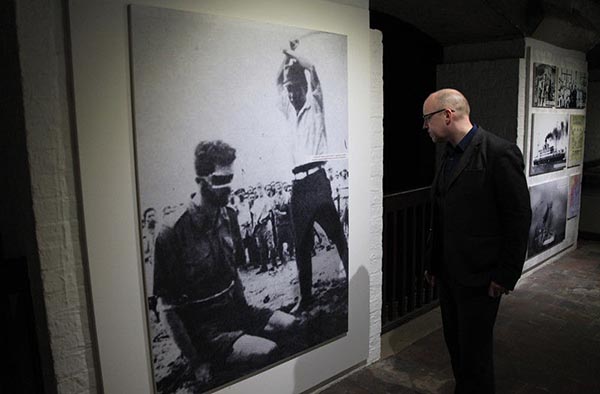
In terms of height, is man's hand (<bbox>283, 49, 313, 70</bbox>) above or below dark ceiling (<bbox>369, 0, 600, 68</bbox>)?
below

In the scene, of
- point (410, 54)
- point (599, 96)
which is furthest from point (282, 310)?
point (599, 96)

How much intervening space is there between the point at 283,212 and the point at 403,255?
73.3 inches

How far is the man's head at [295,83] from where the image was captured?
8.77 ft

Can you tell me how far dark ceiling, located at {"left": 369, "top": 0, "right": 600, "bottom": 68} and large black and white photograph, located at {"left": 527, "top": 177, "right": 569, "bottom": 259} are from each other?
5.25ft

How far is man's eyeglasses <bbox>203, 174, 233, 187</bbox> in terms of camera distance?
7.99ft

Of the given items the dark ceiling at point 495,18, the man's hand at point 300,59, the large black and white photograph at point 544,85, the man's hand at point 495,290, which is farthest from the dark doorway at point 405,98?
the man's hand at point 495,290

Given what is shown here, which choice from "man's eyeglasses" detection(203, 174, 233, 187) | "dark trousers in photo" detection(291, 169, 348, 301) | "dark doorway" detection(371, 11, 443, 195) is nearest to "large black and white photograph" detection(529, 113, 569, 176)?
"dark doorway" detection(371, 11, 443, 195)

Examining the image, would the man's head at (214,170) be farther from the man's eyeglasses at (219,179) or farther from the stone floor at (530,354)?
the stone floor at (530,354)

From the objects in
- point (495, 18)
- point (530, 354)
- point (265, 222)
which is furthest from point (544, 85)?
point (265, 222)

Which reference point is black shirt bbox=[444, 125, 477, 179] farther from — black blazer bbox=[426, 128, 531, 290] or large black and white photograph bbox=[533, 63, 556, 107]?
large black and white photograph bbox=[533, 63, 556, 107]

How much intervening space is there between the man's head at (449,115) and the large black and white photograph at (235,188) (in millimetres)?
551

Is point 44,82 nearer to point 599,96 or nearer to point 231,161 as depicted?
point 231,161

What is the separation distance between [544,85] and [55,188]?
16.1 ft

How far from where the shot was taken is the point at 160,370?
239 cm
